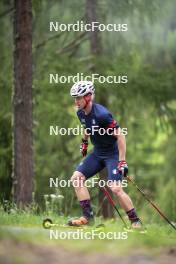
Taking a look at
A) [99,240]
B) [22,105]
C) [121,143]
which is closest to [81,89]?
[121,143]

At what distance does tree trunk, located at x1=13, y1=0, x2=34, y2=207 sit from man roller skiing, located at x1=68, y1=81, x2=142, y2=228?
262 centimetres

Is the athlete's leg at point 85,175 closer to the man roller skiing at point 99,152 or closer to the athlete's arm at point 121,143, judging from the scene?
the man roller skiing at point 99,152

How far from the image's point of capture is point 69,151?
17.6m

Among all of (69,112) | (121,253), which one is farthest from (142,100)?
(121,253)

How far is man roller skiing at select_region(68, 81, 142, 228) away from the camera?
340 inches

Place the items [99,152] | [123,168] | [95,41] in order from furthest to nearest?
[95,41], [99,152], [123,168]

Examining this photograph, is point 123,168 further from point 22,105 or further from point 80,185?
point 22,105

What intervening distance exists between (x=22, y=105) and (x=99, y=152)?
2.93m

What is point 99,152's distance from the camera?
8930 millimetres

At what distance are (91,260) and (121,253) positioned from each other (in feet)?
1.31

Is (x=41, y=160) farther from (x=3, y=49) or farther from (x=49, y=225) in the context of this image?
(x=49, y=225)

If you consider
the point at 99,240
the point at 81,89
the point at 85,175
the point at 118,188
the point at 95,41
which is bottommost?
the point at 99,240

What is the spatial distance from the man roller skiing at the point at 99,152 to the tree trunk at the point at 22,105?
8.60 feet

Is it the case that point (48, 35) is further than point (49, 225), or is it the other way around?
point (48, 35)
